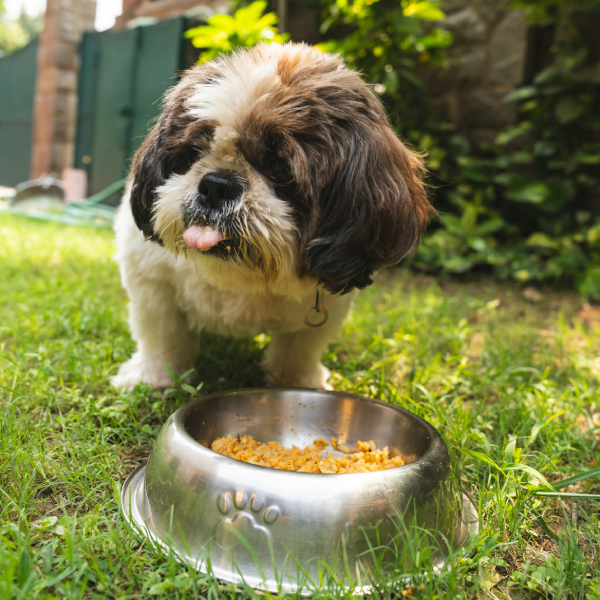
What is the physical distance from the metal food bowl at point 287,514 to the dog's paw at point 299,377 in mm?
905

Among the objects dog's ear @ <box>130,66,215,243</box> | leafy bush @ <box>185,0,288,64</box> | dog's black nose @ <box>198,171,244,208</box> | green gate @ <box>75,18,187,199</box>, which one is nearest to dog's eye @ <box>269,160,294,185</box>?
dog's black nose @ <box>198,171,244,208</box>

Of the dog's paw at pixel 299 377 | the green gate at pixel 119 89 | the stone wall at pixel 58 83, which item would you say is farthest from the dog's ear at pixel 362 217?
the stone wall at pixel 58 83

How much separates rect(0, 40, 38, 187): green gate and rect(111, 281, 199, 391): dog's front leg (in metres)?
10.2

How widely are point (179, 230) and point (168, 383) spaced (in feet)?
2.47

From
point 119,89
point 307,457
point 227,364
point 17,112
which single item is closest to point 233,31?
point 227,364

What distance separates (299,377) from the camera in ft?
7.41

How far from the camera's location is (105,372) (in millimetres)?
2145

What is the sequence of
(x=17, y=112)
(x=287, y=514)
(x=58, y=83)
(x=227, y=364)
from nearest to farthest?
(x=287, y=514) < (x=227, y=364) < (x=58, y=83) < (x=17, y=112)

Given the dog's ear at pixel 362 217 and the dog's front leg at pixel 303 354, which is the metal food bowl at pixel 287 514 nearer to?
the dog's ear at pixel 362 217

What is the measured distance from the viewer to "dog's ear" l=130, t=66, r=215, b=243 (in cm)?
165

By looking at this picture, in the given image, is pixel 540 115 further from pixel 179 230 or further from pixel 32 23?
pixel 32 23

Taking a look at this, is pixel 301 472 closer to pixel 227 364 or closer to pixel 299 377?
pixel 299 377

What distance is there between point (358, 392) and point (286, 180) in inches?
40.0

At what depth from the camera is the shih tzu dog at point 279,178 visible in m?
1.50
